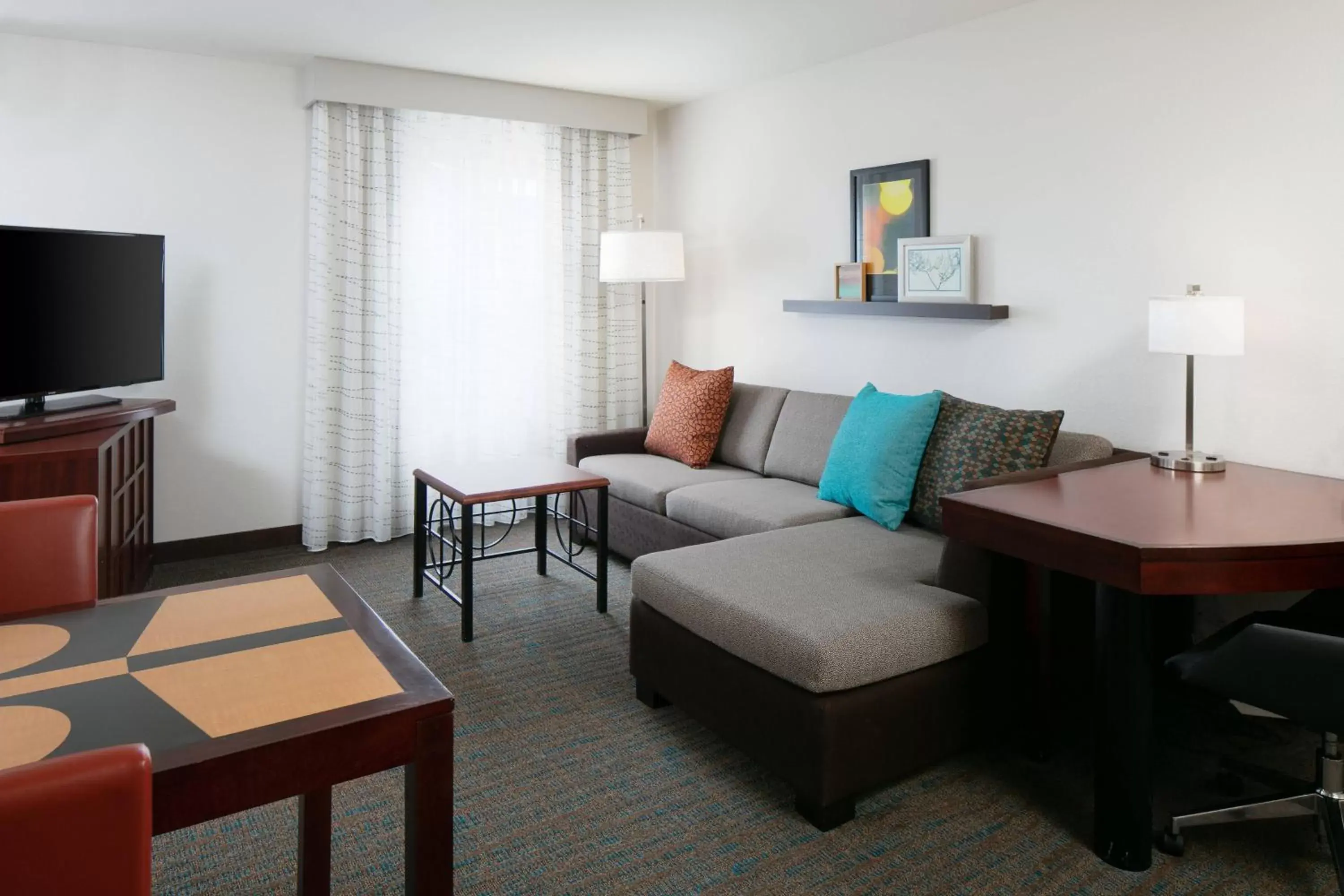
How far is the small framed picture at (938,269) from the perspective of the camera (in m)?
3.90

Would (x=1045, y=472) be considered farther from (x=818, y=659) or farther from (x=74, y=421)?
(x=74, y=421)

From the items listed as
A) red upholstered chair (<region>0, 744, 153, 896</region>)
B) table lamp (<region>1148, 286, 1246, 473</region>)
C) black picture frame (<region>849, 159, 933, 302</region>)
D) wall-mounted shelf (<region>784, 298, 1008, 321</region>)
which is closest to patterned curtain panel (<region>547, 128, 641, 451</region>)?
wall-mounted shelf (<region>784, 298, 1008, 321</region>)

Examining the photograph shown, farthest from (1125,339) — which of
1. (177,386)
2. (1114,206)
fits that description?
(177,386)

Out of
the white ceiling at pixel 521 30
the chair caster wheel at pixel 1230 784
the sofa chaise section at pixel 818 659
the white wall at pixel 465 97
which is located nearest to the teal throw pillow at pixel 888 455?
the sofa chaise section at pixel 818 659

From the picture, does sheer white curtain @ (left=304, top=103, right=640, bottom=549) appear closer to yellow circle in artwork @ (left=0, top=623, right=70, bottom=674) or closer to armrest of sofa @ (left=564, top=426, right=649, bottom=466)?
armrest of sofa @ (left=564, top=426, right=649, bottom=466)

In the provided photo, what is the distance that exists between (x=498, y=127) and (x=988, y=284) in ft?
9.58

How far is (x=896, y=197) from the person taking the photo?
422 centimetres

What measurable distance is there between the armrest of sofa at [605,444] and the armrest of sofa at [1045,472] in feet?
7.69

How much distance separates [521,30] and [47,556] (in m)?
3.08

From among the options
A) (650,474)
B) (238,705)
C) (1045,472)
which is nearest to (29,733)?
(238,705)

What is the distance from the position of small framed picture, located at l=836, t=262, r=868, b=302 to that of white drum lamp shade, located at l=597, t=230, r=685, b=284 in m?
0.92

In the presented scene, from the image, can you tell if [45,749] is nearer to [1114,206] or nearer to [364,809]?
[364,809]

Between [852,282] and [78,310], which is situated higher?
[852,282]

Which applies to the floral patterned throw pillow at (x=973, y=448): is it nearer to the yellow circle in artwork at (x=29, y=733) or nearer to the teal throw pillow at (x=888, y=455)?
the teal throw pillow at (x=888, y=455)
